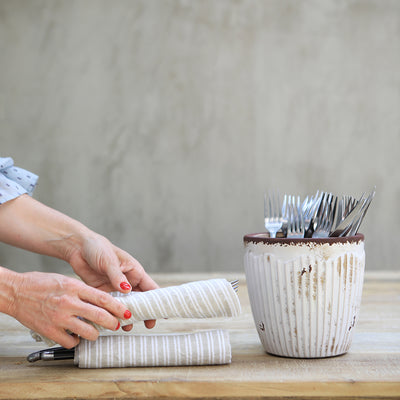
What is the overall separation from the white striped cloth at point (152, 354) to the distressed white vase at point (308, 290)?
3.2 inches

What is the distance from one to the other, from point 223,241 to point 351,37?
0.84 meters

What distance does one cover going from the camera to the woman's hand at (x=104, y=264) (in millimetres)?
843

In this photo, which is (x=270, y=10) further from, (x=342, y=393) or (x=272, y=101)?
(x=342, y=393)

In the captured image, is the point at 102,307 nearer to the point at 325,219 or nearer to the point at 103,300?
the point at 103,300

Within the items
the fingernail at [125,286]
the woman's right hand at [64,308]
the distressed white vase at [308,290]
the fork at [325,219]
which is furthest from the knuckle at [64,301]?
the fork at [325,219]

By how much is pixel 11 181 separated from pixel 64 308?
436mm

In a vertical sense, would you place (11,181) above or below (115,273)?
above

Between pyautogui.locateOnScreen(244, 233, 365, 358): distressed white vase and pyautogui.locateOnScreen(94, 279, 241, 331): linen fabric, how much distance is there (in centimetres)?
5

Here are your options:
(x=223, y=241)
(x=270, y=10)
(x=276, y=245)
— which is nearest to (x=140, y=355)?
(x=276, y=245)

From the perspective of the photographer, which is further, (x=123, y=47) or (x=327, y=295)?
(x=123, y=47)

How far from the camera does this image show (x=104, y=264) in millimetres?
847

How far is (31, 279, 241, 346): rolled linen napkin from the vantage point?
2.14 feet

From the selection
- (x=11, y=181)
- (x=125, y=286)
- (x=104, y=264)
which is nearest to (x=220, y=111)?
(x=11, y=181)

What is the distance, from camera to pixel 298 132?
188 centimetres
